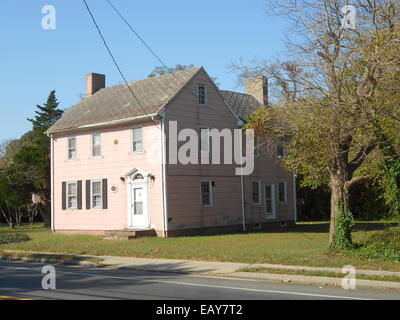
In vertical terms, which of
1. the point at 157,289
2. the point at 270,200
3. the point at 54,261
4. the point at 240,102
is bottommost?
the point at 54,261

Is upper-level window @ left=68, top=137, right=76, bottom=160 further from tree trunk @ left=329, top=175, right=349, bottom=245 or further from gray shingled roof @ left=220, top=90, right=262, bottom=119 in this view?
tree trunk @ left=329, top=175, right=349, bottom=245

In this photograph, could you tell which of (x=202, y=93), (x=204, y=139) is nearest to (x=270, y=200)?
(x=204, y=139)

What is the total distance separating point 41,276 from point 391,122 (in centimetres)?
1179

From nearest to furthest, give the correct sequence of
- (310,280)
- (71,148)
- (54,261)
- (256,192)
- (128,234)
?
(310,280) → (54,261) → (128,234) → (71,148) → (256,192)

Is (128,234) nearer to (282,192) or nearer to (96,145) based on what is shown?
(96,145)

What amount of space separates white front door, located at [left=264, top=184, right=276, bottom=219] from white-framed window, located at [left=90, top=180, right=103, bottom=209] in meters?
10.0

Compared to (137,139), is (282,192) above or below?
below

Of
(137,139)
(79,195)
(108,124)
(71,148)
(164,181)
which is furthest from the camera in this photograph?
(71,148)

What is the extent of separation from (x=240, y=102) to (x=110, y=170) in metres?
10.1

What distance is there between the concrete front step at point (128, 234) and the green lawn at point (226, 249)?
25.2 inches

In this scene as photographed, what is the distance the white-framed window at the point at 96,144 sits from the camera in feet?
94.7

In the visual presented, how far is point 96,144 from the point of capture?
1141 inches

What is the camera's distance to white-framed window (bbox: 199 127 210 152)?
27.8m
